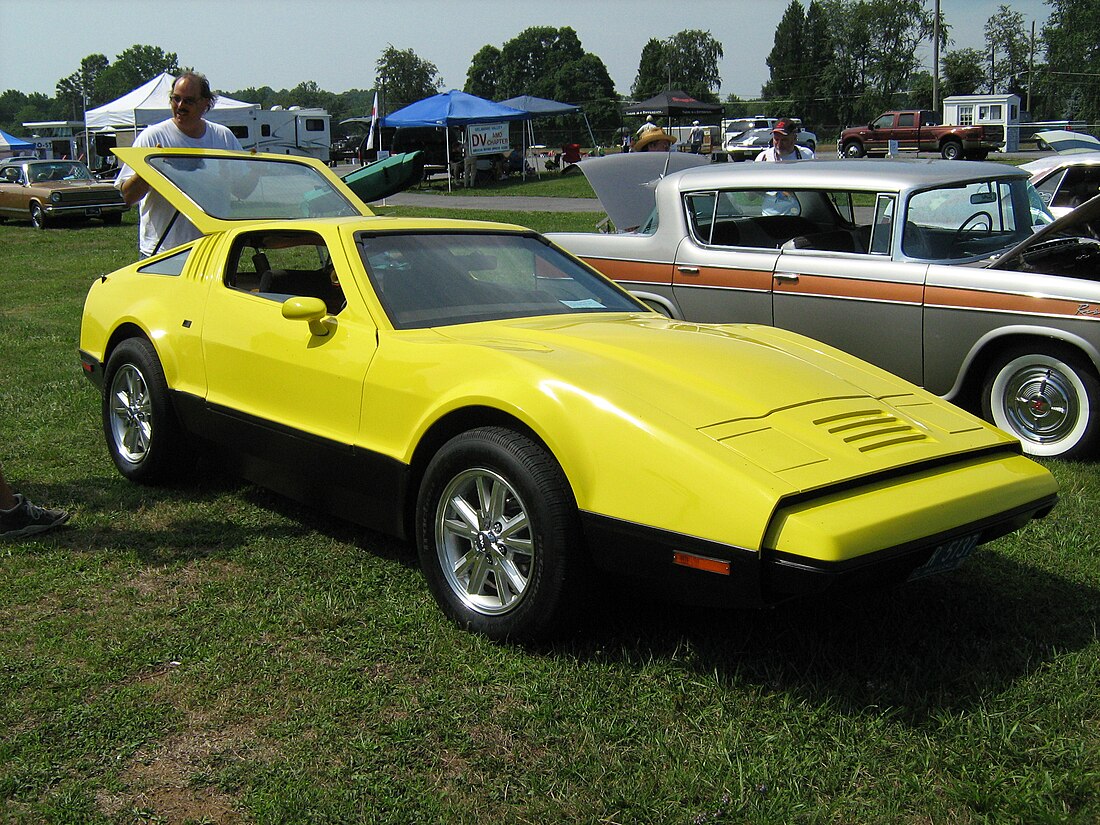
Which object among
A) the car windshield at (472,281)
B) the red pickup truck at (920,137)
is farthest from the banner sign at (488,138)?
the car windshield at (472,281)

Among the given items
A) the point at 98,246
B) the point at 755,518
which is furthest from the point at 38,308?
the point at 755,518

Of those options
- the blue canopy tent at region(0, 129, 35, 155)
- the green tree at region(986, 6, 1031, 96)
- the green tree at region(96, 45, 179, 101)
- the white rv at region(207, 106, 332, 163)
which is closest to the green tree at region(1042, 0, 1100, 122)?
the green tree at region(986, 6, 1031, 96)

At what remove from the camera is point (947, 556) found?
3.10 metres

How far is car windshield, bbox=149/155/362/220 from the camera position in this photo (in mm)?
5762

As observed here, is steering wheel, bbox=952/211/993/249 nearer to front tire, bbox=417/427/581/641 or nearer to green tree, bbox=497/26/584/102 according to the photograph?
front tire, bbox=417/427/581/641

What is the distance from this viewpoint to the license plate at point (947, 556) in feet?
9.92

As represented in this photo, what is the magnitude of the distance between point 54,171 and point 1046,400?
23.0 m

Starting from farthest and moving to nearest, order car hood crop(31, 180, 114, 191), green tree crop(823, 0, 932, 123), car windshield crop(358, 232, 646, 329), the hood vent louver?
1. green tree crop(823, 0, 932, 123)
2. car hood crop(31, 180, 114, 191)
3. car windshield crop(358, 232, 646, 329)
4. the hood vent louver

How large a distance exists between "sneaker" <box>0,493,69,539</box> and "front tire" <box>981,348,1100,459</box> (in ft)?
15.1

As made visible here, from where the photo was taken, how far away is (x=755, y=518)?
277cm

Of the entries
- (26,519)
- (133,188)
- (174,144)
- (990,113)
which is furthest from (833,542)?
(990,113)

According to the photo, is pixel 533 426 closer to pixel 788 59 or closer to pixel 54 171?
pixel 54 171

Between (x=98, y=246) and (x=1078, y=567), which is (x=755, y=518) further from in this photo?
(x=98, y=246)

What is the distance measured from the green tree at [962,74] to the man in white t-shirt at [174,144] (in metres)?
78.4
